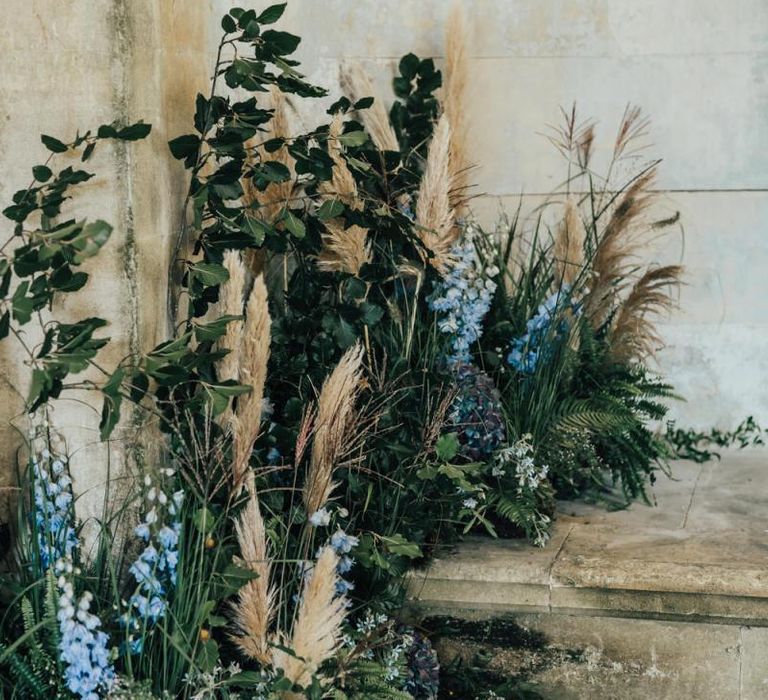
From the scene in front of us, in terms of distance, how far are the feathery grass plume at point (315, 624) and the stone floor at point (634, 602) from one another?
0.92m

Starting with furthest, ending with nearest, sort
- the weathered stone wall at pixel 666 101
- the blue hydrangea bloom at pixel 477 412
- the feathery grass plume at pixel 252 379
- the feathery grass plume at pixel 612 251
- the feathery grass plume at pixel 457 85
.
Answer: the weathered stone wall at pixel 666 101
the feathery grass plume at pixel 457 85
the feathery grass plume at pixel 612 251
the blue hydrangea bloom at pixel 477 412
the feathery grass plume at pixel 252 379

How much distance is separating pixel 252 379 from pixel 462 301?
1.15 meters

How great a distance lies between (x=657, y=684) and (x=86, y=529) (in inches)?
66.6

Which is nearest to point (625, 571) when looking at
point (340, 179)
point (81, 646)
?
point (340, 179)

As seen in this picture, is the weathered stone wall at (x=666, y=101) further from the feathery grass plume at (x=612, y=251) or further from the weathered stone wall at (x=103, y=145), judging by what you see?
the weathered stone wall at (x=103, y=145)

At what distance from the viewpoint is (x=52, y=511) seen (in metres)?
2.92

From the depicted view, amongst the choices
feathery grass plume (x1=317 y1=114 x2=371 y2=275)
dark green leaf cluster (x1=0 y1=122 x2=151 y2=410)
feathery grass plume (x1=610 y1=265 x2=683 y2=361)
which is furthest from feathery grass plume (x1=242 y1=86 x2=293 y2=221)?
feathery grass plume (x1=610 y1=265 x2=683 y2=361)

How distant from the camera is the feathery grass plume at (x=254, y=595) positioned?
2734mm

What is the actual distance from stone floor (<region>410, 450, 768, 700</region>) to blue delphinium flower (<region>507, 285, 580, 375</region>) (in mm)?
652

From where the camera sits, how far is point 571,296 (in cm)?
403

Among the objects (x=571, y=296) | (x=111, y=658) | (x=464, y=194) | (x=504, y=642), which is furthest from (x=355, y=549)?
(x=464, y=194)

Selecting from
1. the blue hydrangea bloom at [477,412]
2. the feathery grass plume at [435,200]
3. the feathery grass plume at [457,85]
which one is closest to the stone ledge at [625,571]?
the blue hydrangea bloom at [477,412]

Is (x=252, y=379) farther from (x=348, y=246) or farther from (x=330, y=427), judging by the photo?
(x=348, y=246)

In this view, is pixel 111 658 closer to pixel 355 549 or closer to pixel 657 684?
pixel 355 549
